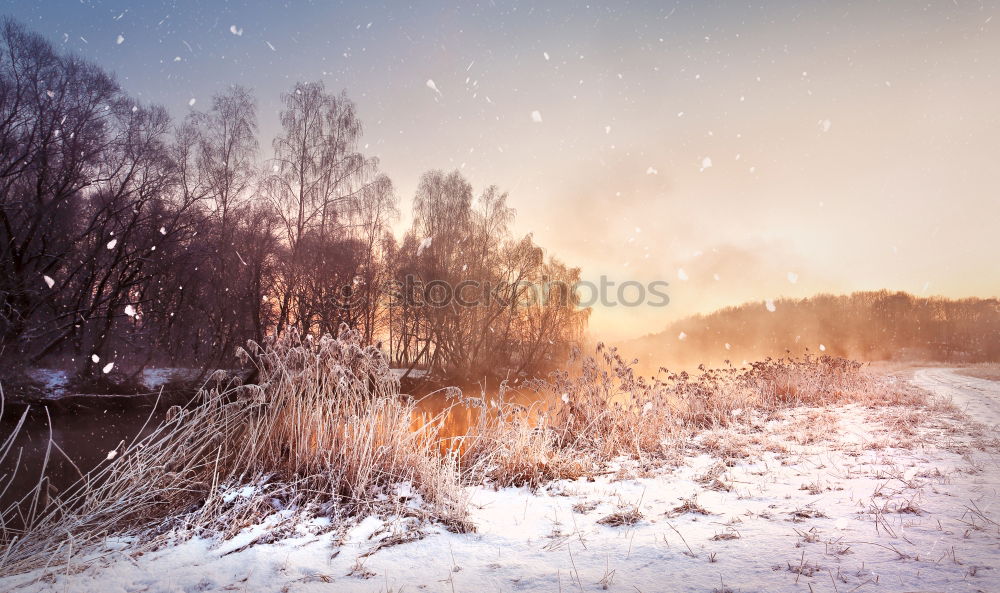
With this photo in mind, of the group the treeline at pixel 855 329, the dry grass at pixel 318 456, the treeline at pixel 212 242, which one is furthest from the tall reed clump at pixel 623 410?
the treeline at pixel 855 329

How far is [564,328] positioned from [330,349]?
2028 cm

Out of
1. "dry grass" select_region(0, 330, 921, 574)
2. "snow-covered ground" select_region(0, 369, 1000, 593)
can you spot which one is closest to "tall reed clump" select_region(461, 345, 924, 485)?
"dry grass" select_region(0, 330, 921, 574)

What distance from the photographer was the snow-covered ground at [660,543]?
1797 mm

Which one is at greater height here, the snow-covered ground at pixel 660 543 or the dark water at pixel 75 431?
the snow-covered ground at pixel 660 543

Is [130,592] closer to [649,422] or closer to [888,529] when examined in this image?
[888,529]

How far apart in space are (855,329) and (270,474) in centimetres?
4628

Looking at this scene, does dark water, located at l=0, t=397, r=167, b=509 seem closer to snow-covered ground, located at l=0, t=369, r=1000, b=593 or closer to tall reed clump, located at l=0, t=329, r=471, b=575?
tall reed clump, located at l=0, t=329, r=471, b=575

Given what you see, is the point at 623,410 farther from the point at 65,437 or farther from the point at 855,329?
the point at 855,329

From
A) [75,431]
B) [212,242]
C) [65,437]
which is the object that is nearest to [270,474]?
[65,437]

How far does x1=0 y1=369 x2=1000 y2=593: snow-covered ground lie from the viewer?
180 centimetres

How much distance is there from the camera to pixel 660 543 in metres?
2.25

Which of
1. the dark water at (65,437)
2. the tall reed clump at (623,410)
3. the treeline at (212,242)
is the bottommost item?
the dark water at (65,437)

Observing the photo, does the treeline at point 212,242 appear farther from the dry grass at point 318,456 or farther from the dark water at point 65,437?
the dry grass at point 318,456

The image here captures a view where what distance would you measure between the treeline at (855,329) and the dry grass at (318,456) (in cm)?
2325
